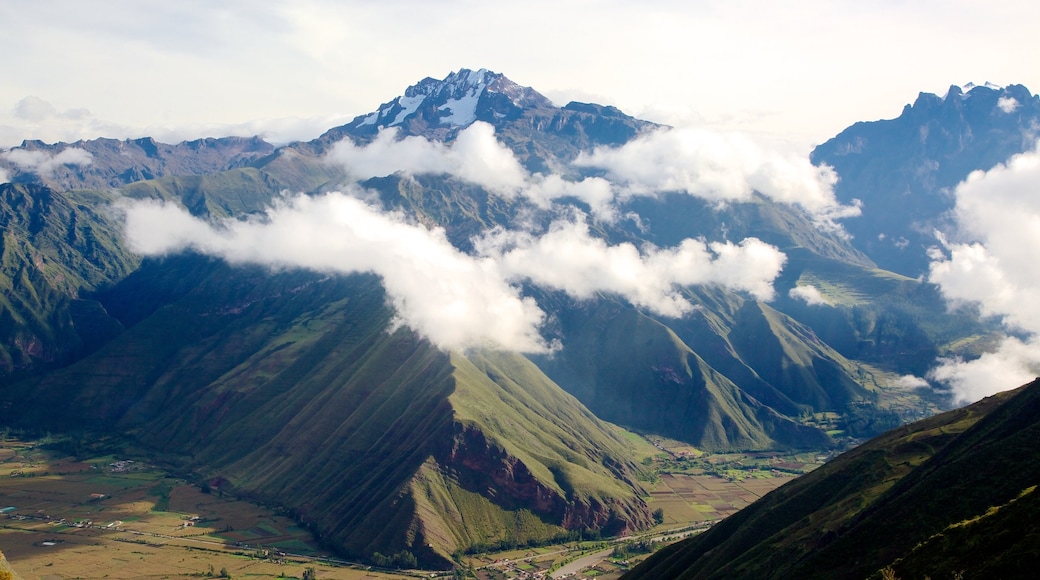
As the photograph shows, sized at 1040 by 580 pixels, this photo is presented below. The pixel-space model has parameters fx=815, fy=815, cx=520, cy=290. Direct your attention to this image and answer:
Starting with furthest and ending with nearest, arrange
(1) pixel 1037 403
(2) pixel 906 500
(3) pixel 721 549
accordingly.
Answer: (3) pixel 721 549 < (1) pixel 1037 403 < (2) pixel 906 500

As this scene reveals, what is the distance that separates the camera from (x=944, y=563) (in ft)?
356

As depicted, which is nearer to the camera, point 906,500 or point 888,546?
point 888,546

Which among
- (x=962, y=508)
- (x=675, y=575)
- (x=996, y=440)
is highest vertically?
(x=996, y=440)

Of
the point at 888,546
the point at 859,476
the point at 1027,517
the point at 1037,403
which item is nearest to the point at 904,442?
the point at 859,476

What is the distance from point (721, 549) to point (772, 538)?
15593mm

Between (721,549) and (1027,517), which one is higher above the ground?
(1027,517)

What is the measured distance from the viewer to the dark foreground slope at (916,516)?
109 meters

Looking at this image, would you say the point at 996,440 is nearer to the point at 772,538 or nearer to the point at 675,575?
the point at 772,538

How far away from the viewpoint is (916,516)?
461ft

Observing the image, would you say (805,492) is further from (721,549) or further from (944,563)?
(944,563)

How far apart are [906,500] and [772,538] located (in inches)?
1339

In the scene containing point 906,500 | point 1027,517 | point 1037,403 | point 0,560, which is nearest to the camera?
point 1027,517

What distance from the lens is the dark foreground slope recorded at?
109000 millimetres

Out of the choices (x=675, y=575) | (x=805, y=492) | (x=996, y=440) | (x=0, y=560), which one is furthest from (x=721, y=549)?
(x=0, y=560)
